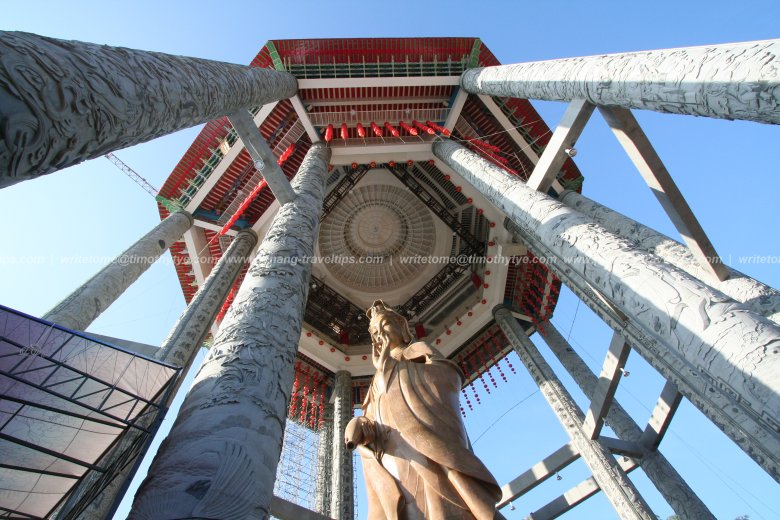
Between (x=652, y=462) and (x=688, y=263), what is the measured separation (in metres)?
5.26

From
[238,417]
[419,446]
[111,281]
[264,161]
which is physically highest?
[111,281]

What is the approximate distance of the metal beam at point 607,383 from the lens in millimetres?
9000

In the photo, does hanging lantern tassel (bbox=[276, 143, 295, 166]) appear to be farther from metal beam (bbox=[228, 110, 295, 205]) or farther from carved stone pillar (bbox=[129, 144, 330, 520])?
carved stone pillar (bbox=[129, 144, 330, 520])

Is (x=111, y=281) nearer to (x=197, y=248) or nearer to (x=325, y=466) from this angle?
(x=197, y=248)

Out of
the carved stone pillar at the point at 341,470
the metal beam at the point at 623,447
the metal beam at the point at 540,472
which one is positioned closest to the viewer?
the metal beam at the point at 623,447

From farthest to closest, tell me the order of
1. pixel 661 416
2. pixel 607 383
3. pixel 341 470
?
pixel 341 470, pixel 661 416, pixel 607 383

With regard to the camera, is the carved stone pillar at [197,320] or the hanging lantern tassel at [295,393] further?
the hanging lantern tassel at [295,393]

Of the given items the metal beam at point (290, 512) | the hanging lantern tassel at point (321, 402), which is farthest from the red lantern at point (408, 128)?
the hanging lantern tassel at point (321, 402)

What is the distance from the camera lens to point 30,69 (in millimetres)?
2199

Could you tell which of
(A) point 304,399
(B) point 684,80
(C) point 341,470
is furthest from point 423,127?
(A) point 304,399

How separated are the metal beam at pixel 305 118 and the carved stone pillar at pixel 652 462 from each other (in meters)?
9.74

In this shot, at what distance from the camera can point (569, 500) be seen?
1116 cm

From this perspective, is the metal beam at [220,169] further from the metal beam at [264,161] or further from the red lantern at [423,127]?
the metal beam at [264,161]

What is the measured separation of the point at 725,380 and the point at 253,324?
3.65 meters
